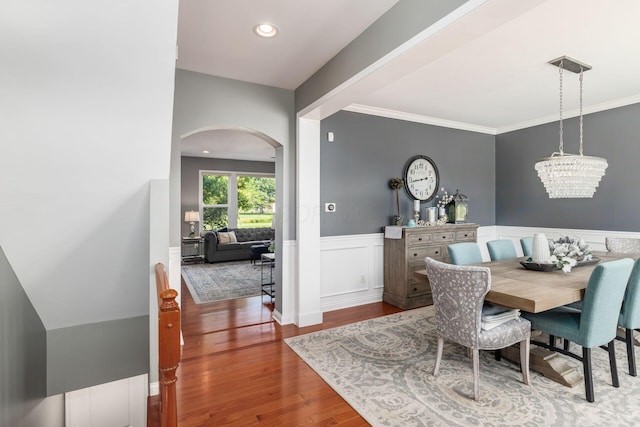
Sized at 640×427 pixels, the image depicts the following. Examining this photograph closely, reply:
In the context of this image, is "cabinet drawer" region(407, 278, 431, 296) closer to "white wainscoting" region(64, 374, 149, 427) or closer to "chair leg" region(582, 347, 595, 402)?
"chair leg" region(582, 347, 595, 402)

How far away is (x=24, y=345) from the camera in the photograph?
5.61ft

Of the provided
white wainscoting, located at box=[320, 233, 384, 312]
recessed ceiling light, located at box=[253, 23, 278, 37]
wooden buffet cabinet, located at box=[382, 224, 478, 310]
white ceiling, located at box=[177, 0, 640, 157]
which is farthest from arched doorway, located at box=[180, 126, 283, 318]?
recessed ceiling light, located at box=[253, 23, 278, 37]

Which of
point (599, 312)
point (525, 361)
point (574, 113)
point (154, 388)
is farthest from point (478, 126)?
point (154, 388)

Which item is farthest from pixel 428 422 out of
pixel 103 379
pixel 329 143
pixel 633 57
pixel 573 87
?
pixel 573 87

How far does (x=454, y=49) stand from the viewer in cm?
192

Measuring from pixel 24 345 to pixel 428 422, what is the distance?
2.34 m

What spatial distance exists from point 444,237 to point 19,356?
424 cm

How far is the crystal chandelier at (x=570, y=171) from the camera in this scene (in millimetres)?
2758

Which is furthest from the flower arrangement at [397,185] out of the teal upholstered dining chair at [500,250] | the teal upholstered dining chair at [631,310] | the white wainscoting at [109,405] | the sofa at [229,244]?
the sofa at [229,244]

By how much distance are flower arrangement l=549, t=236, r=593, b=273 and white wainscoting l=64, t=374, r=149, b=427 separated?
3.41 meters

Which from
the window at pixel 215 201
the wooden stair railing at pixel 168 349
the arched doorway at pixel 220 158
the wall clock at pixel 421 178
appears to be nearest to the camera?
the wooden stair railing at pixel 168 349

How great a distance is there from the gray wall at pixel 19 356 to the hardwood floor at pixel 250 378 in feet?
2.62

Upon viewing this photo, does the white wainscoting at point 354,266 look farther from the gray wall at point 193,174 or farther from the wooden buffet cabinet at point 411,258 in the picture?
the gray wall at point 193,174

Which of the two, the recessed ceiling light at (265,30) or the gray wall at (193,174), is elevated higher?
the recessed ceiling light at (265,30)
